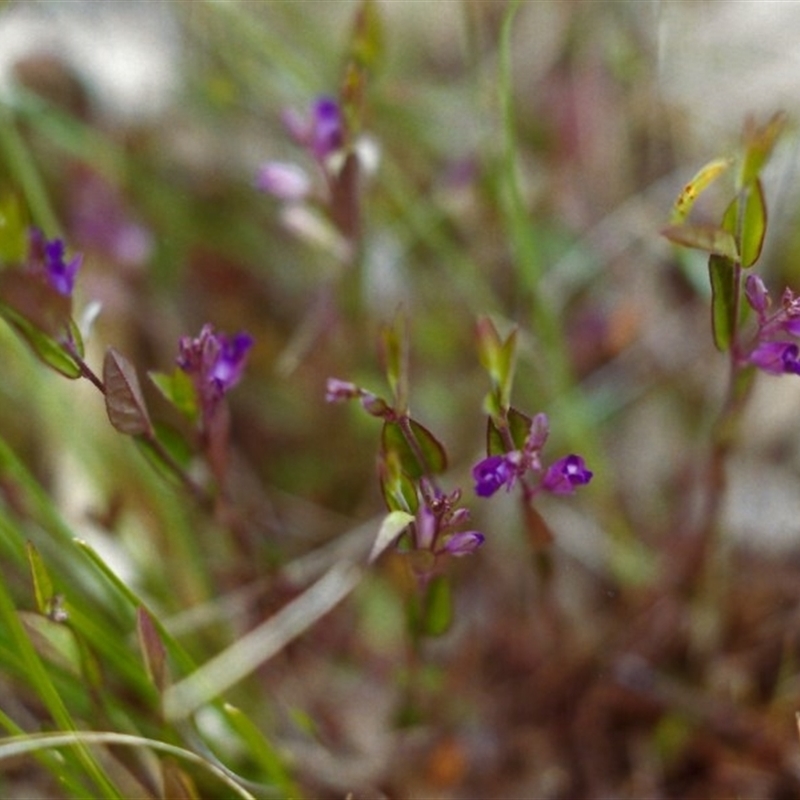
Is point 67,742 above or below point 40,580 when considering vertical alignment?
below

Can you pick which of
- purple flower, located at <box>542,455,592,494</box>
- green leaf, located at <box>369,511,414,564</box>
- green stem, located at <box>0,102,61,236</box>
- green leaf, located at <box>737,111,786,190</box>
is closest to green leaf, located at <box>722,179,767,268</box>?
green leaf, located at <box>737,111,786,190</box>

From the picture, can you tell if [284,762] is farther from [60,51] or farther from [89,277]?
[60,51]

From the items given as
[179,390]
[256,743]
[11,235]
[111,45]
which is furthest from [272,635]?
[111,45]

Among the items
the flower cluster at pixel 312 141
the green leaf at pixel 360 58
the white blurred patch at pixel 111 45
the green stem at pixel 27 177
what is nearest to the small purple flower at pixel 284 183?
the flower cluster at pixel 312 141

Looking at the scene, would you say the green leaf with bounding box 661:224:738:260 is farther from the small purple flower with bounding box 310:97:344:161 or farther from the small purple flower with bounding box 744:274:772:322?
the small purple flower with bounding box 310:97:344:161

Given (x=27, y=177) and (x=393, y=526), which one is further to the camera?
(x=27, y=177)

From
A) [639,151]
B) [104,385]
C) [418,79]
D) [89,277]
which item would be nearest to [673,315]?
[639,151]

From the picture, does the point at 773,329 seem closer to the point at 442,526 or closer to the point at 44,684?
the point at 442,526
